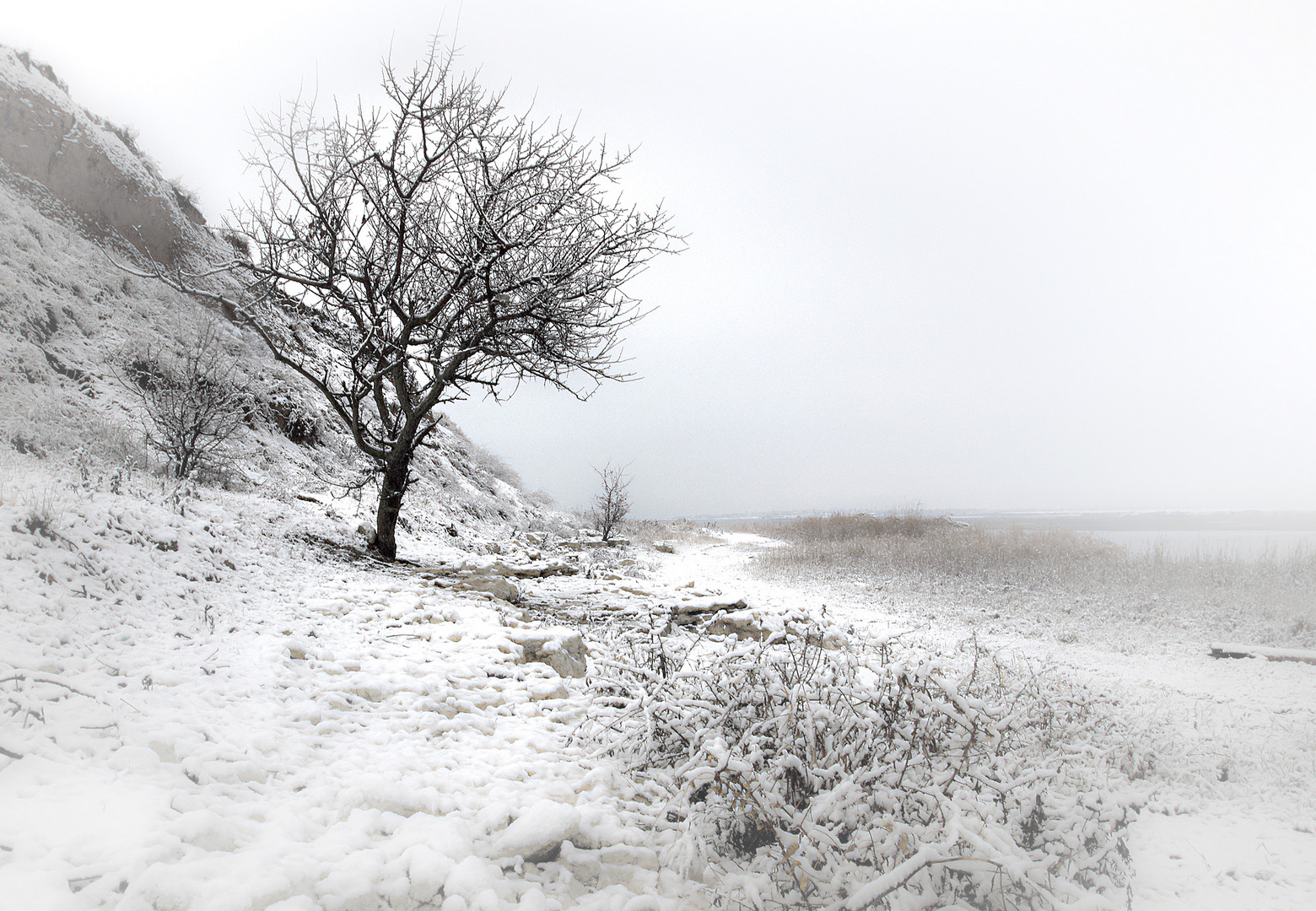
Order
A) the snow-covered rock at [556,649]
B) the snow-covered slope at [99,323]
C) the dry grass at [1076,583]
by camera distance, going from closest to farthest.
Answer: the snow-covered rock at [556,649], the dry grass at [1076,583], the snow-covered slope at [99,323]

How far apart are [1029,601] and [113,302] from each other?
21764mm

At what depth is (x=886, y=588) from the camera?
12.8 meters

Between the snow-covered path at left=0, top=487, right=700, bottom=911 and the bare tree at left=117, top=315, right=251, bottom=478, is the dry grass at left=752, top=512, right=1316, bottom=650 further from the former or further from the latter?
the bare tree at left=117, top=315, right=251, bottom=478

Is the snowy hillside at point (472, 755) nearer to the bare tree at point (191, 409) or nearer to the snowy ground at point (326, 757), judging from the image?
the snowy ground at point (326, 757)

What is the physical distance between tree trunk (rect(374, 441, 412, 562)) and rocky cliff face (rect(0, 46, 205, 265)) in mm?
10826

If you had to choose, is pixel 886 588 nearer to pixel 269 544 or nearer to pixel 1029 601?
pixel 1029 601

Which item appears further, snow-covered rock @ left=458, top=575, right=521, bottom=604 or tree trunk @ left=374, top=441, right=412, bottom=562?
tree trunk @ left=374, top=441, right=412, bottom=562

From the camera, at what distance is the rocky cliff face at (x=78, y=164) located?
13383 mm

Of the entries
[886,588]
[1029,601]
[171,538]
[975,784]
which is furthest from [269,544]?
[1029,601]

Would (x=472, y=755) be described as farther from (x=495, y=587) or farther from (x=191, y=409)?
(x=191, y=409)

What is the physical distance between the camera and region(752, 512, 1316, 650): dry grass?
19.9ft

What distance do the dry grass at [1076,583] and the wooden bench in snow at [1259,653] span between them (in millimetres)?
272

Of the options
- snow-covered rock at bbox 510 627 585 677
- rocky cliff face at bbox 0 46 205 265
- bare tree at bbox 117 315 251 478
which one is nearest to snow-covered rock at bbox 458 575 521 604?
snow-covered rock at bbox 510 627 585 677

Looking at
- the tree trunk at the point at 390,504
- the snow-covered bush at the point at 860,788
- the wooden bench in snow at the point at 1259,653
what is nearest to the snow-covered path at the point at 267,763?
the snow-covered bush at the point at 860,788
